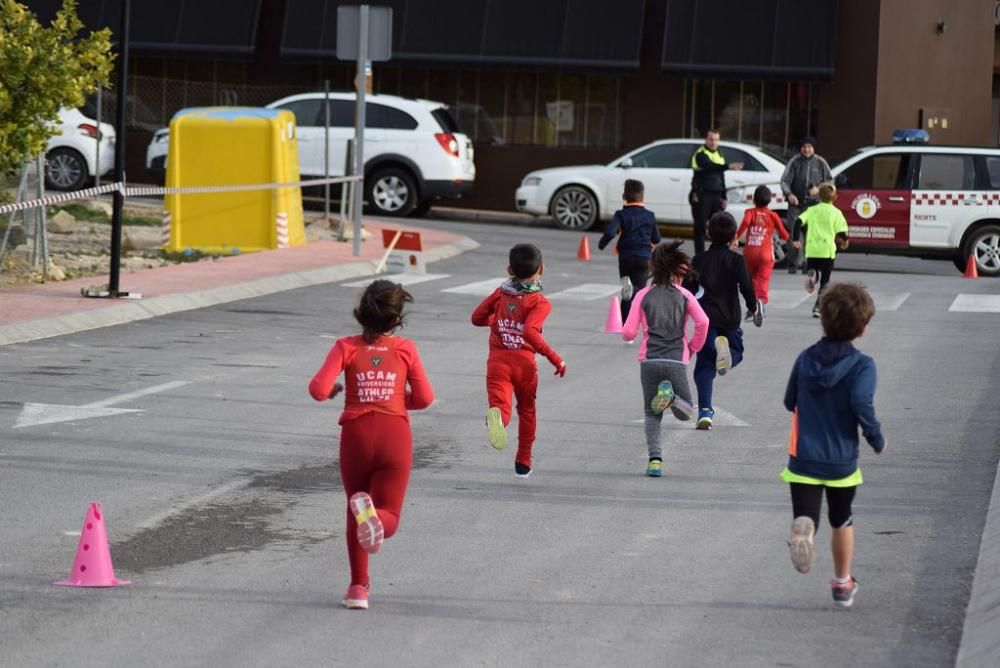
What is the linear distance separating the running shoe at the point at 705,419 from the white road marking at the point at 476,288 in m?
7.77

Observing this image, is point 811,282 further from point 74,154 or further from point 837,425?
point 74,154

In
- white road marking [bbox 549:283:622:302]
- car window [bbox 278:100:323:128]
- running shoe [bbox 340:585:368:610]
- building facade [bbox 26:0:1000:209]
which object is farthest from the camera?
building facade [bbox 26:0:1000:209]

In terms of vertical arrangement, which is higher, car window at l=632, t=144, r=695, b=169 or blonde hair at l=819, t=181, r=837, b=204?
car window at l=632, t=144, r=695, b=169

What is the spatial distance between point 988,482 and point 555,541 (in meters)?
2.81

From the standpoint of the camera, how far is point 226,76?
1398 inches

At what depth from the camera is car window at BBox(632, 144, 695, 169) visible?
90.5 ft

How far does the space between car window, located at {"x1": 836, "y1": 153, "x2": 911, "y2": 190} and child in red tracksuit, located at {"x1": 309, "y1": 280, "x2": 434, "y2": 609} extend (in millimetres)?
17577

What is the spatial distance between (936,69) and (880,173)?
9.18 m

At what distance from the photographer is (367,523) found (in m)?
6.34

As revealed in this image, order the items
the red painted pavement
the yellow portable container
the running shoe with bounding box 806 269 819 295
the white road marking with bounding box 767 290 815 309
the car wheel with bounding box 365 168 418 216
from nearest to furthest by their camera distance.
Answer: the red painted pavement
the running shoe with bounding box 806 269 819 295
the white road marking with bounding box 767 290 815 309
the yellow portable container
the car wheel with bounding box 365 168 418 216

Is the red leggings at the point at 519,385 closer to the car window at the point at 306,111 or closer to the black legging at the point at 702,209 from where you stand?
the black legging at the point at 702,209

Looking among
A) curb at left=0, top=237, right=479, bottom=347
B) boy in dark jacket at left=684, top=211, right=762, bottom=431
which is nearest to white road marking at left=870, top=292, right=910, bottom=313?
curb at left=0, top=237, right=479, bottom=347

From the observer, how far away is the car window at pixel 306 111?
96.1 feet

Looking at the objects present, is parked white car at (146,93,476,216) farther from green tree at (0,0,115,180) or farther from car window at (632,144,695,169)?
green tree at (0,0,115,180)
